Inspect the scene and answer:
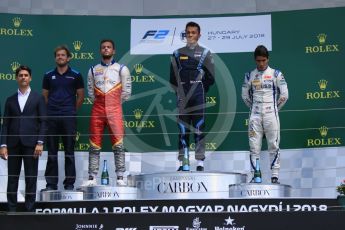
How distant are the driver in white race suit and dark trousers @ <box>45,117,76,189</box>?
4.36 feet

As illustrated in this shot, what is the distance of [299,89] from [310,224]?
Answer: 234 centimetres

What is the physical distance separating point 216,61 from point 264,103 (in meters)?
1.30

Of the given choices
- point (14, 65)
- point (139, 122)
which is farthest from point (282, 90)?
point (14, 65)

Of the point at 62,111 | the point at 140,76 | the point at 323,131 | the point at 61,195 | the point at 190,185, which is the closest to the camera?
the point at 190,185

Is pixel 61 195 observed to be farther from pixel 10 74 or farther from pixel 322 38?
pixel 322 38

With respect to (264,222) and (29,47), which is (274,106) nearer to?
(264,222)

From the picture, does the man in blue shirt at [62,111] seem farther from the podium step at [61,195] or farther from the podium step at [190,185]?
the podium step at [190,185]

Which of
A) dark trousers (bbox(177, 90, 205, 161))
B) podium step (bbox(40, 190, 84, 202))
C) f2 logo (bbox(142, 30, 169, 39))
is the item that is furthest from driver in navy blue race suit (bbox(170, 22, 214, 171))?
f2 logo (bbox(142, 30, 169, 39))

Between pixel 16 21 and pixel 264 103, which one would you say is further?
pixel 16 21

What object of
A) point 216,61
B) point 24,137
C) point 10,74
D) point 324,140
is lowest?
point 24,137

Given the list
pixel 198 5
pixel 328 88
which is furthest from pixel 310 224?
pixel 198 5

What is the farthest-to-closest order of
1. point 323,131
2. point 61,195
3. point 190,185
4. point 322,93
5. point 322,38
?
point 322,38, point 322,93, point 323,131, point 61,195, point 190,185

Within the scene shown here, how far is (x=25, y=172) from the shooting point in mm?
6008

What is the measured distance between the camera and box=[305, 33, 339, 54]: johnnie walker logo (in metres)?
7.71
